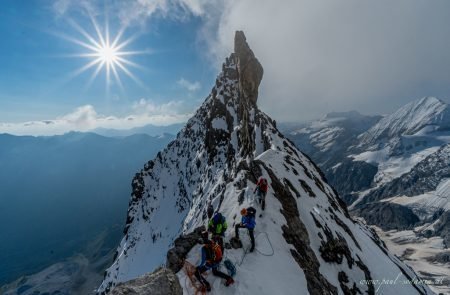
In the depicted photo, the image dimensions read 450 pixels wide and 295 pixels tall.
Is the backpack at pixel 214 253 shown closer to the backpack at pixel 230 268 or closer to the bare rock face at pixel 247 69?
the backpack at pixel 230 268

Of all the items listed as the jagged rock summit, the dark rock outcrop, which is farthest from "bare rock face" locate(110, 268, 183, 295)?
the dark rock outcrop

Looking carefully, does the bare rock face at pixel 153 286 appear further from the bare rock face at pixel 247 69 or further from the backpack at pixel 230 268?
the bare rock face at pixel 247 69

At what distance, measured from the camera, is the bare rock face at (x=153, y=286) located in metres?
11.1

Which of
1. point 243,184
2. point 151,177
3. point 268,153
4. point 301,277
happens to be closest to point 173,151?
point 151,177

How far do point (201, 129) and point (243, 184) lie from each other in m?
99.1

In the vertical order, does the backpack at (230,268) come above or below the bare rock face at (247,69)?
below

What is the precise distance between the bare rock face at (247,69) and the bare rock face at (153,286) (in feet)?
252

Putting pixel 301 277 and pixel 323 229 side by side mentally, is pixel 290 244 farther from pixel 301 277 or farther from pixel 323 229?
pixel 323 229

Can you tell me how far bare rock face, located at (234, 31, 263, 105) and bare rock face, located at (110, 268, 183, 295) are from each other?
76859 millimetres

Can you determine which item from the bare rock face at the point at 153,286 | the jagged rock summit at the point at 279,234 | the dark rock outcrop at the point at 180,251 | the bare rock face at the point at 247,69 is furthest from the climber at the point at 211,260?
the bare rock face at the point at 247,69

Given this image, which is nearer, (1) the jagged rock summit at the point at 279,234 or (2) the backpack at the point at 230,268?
(2) the backpack at the point at 230,268

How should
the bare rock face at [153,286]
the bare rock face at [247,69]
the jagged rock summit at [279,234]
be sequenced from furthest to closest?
the bare rock face at [247,69], the jagged rock summit at [279,234], the bare rock face at [153,286]

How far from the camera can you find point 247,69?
297 ft

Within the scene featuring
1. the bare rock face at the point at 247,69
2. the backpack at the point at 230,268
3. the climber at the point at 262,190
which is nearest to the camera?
the backpack at the point at 230,268
